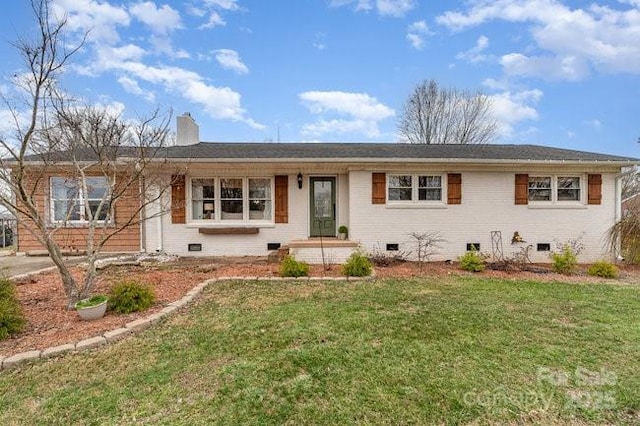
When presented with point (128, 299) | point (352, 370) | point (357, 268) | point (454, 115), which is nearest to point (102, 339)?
point (128, 299)

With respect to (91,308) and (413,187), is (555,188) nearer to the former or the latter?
(413,187)

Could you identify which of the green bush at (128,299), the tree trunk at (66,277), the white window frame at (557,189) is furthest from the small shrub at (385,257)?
the tree trunk at (66,277)

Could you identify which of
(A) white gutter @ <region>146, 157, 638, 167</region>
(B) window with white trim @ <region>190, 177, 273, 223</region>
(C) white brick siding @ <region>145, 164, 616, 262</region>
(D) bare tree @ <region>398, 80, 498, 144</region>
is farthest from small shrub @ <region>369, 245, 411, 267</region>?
(D) bare tree @ <region>398, 80, 498, 144</region>

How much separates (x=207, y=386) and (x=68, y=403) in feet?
3.31

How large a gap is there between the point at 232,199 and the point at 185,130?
3.69 meters

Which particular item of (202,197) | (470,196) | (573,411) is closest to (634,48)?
(470,196)

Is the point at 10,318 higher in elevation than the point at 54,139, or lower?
lower

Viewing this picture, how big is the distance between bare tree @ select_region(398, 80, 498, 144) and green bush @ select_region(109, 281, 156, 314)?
20969mm

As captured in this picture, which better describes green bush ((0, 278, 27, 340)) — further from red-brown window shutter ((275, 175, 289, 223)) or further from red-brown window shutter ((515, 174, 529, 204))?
red-brown window shutter ((515, 174, 529, 204))

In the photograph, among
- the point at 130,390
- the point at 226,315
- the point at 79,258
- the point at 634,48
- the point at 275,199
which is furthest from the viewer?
the point at 634,48

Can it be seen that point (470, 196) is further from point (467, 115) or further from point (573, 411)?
point (467, 115)

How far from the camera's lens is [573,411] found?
7.66 ft

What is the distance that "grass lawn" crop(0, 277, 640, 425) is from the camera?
2299 millimetres

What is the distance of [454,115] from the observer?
22.1 m
